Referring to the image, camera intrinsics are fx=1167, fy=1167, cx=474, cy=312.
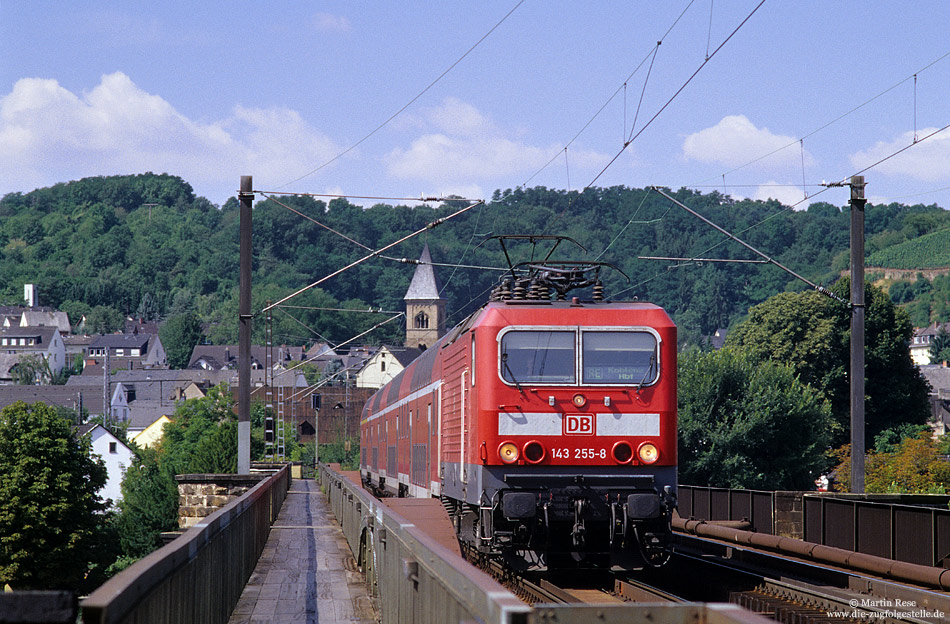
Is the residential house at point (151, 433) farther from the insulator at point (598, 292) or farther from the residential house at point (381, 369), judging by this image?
the insulator at point (598, 292)

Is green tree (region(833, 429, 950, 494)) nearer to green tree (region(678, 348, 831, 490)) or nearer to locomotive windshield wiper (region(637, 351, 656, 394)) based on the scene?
green tree (region(678, 348, 831, 490))

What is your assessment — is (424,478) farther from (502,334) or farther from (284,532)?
(502,334)

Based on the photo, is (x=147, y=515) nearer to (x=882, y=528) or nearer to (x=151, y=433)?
(x=151, y=433)

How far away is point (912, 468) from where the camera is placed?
44.2 meters

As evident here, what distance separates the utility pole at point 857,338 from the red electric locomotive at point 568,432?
28.9 ft

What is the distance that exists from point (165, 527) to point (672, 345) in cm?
Answer: 6487

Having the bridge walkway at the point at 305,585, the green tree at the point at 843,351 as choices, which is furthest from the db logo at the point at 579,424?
the green tree at the point at 843,351

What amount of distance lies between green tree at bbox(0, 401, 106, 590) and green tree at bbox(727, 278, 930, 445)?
122 feet

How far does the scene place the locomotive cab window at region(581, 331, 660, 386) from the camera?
13734mm

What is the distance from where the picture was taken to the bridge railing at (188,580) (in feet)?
14.2

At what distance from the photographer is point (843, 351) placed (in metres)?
69.4

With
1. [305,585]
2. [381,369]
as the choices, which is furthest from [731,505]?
[381,369]

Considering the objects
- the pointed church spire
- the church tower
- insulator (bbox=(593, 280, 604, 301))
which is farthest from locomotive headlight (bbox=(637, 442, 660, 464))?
the church tower

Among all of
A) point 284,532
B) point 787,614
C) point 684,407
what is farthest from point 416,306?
point 787,614
